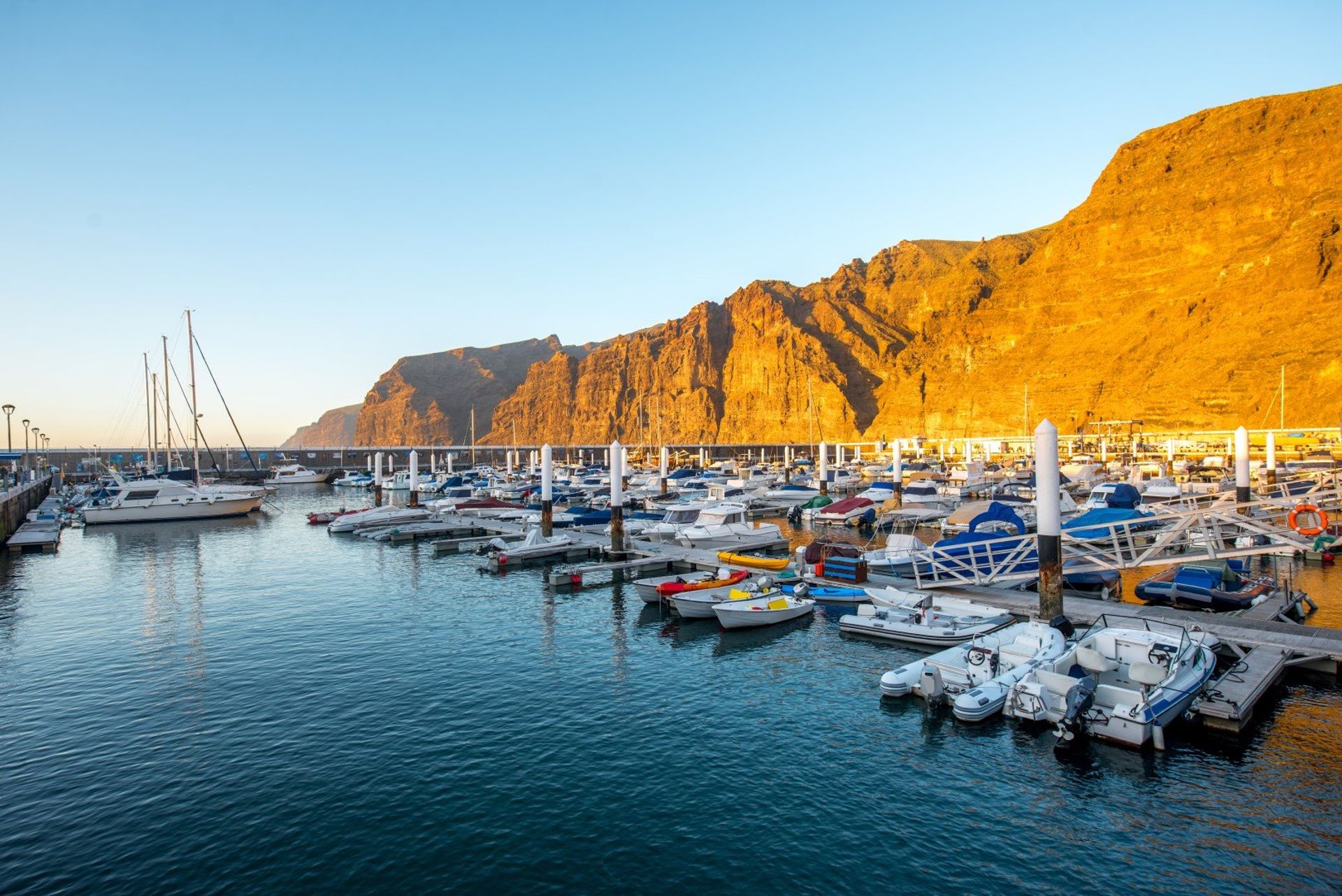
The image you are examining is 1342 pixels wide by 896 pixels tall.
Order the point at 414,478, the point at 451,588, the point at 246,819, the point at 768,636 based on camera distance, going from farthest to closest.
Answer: the point at 414,478 < the point at 451,588 < the point at 768,636 < the point at 246,819

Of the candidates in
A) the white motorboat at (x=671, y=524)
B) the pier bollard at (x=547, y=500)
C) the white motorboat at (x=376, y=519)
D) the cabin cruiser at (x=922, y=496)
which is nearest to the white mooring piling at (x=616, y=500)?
the pier bollard at (x=547, y=500)

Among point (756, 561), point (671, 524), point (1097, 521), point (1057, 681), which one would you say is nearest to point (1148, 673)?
point (1057, 681)

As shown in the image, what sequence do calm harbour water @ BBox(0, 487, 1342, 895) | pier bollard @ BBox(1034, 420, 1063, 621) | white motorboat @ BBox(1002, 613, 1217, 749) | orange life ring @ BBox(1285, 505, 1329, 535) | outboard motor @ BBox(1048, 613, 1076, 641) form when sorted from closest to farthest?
1. calm harbour water @ BBox(0, 487, 1342, 895)
2. white motorboat @ BBox(1002, 613, 1217, 749)
3. outboard motor @ BBox(1048, 613, 1076, 641)
4. pier bollard @ BBox(1034, 420, 1063, 621)
5. orange life ring @ BBox(1285, 505, 1329, 535)

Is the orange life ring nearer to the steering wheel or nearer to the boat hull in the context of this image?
the steering wheel

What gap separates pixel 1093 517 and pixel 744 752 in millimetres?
24614

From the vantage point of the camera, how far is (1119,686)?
60.0 ft

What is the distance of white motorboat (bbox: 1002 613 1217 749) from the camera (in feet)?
54.1

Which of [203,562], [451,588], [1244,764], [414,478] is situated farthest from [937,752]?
[414,478]

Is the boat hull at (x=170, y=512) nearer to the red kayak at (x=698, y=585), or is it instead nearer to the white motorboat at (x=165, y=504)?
the white motorboat at (x=165, y=504)

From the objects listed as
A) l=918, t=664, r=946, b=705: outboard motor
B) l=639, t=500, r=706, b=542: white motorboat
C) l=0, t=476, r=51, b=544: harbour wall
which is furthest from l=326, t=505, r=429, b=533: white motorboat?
l=918, t=664, r=946, b=705: outboard motor

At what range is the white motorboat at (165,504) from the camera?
6825 centimetres

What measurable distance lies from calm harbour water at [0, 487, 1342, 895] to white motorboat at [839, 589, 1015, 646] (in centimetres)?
72

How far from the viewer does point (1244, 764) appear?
15.6m

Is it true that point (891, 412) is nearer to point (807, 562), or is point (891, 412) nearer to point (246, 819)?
point (807, 562)
